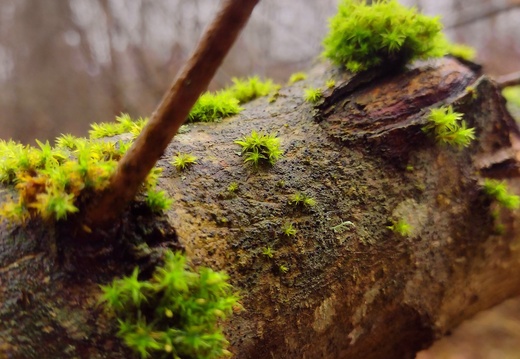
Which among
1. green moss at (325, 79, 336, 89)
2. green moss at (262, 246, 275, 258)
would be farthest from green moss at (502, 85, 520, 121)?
green moss at (262, 246, 275, 258)

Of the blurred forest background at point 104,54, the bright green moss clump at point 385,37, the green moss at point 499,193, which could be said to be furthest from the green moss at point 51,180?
the blurred forest background at point 104,54

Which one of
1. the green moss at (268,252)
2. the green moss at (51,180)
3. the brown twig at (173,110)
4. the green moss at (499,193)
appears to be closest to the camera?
the brown twig at (173,110)

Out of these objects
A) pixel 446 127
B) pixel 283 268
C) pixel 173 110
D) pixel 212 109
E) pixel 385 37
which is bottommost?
pixel 283 268

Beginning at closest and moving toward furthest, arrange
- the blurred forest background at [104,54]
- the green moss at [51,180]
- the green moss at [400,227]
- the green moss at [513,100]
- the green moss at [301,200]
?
the green moss at [51,180]
the green moss at [301,200]
the green moss at [400,227]
the green moss at [513,100]
the blurred forest background at [104,54]

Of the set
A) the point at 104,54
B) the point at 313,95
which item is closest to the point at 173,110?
the point at 313,95

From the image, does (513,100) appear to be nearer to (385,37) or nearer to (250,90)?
(385,37)

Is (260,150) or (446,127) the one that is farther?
(446,127)

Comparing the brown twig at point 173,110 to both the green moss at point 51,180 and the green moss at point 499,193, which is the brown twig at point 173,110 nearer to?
the green moss at point 51,180
